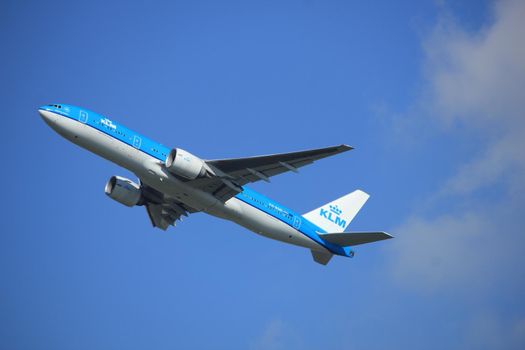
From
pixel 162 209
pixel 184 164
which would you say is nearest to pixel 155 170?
pixel 184 164

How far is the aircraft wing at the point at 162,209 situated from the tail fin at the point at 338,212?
752 centimetres

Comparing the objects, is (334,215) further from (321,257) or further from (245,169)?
(245,169)

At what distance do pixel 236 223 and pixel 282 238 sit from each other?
285 centimetres

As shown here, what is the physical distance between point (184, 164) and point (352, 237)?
10546 millimetres

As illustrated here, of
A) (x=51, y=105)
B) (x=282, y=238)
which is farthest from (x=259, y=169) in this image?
(x=51, y=105)

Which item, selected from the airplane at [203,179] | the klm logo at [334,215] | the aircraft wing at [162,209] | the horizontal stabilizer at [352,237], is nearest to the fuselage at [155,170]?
the airplane at [203,179]

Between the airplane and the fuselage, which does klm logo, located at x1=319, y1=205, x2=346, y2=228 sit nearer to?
the airplane

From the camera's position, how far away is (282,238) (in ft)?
129

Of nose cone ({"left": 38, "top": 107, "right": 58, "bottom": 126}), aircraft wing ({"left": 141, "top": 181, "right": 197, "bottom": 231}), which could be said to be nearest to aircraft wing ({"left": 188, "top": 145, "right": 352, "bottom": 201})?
aircraft wing ({"left": 141, "top": 181, "right": 197, "bottom": 231})

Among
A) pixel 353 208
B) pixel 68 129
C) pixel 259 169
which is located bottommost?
pixel 68 129

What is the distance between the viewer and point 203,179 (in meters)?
35.8

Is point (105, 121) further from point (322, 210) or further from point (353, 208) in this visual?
point (353, 208)

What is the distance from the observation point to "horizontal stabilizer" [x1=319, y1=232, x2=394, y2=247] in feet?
122

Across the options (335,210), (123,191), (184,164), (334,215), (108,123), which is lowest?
(123,191)
